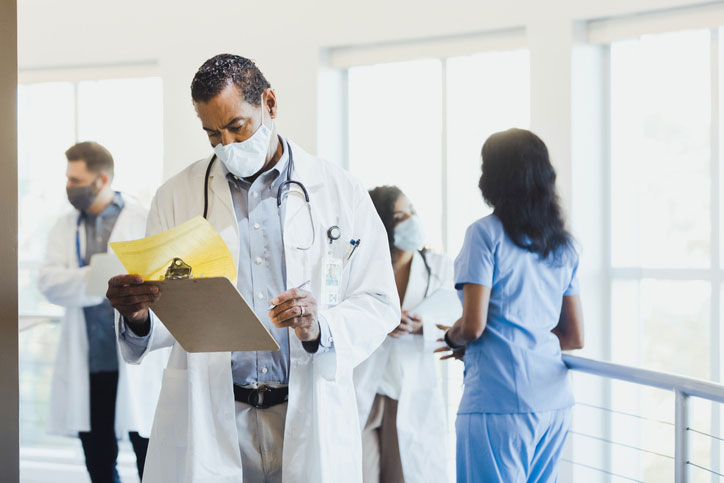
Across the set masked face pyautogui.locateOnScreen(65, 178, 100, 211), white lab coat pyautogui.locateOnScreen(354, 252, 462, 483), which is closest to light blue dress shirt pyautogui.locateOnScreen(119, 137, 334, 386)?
white lab coat pyautogui.locateOnScreen(354, 252, 462, 483)

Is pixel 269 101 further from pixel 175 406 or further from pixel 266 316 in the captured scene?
pixel 175 406

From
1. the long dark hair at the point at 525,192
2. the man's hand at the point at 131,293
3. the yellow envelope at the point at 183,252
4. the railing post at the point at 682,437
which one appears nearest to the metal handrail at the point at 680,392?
the railing post at the point at 682,437

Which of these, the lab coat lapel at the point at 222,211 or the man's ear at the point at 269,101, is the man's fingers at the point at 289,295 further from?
the man's ear at the point at 269,101

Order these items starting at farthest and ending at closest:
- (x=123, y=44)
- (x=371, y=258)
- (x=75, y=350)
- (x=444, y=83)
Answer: (x=123, y=44) → (x=444, y=83) → (x=75, y=350) → (x=371, y=258)

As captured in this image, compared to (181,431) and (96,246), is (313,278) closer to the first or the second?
(181,431)

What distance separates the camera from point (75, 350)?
3367mm

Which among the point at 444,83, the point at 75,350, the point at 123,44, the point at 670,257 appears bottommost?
the point at 75,350

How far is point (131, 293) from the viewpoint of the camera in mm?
1373

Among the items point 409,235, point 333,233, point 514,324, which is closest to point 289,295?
point 333,233

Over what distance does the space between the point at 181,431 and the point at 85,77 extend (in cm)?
372

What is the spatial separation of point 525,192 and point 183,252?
119cm

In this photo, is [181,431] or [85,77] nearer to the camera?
[181,431]

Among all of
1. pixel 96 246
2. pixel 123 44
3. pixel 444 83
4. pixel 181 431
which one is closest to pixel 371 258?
pixel 181 431

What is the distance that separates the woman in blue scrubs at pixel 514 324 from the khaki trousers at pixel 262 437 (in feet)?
2.58
